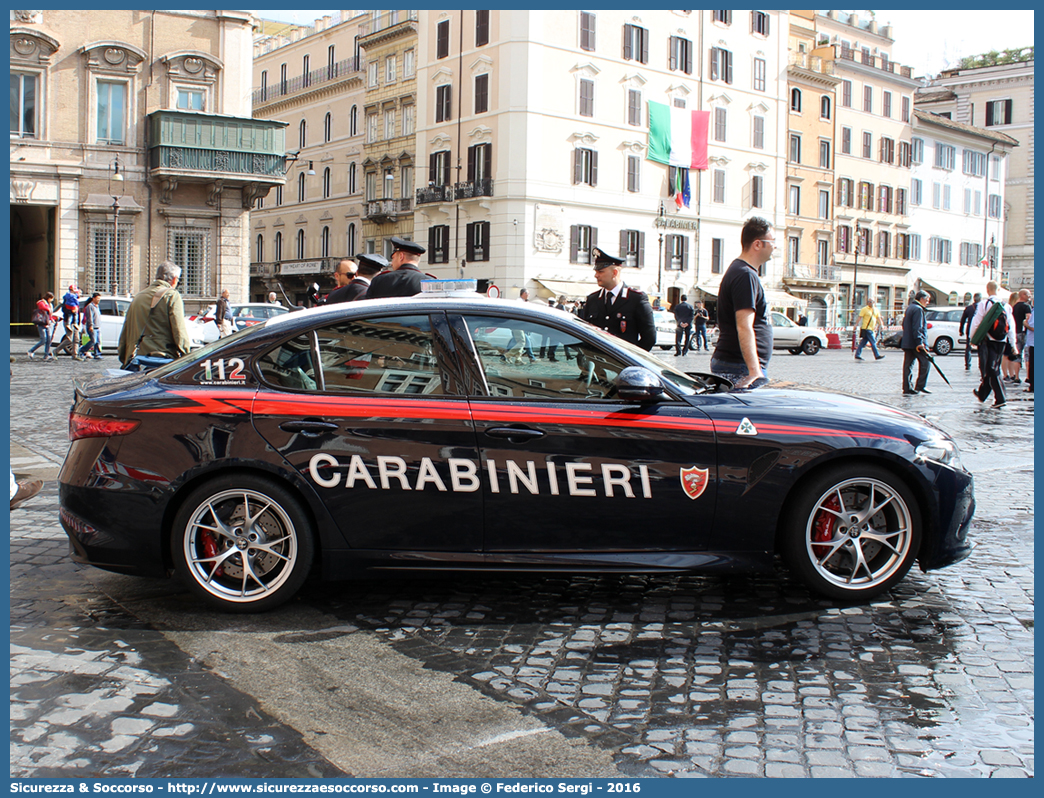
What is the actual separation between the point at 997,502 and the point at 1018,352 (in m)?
14.2

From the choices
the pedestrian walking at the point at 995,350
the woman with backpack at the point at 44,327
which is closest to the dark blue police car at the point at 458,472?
the pedestrian walking at the point at 995,350

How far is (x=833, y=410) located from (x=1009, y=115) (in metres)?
81.9

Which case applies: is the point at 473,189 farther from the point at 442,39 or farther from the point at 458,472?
the point at 458,472

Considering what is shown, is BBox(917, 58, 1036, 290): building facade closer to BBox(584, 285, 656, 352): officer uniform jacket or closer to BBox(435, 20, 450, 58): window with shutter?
BBox(435, 20, 450, 58): window with shutter

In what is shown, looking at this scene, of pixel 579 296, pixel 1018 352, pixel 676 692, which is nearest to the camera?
pixel 676 692

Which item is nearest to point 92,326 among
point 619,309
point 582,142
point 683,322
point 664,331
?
point 683,322

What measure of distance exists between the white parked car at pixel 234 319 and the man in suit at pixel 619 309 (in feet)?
53.9

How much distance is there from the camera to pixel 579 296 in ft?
154

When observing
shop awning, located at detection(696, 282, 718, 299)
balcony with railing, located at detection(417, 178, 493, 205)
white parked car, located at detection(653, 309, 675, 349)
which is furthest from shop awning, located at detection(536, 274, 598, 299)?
white parked car, located at detection(653, 309, 675, 349)

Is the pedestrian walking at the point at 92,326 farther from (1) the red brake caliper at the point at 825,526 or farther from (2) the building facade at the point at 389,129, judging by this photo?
(2) the building facade at the point at 389,129

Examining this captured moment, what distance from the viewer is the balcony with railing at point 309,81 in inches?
2360

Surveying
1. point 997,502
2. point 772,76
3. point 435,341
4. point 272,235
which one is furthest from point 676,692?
point 272,235

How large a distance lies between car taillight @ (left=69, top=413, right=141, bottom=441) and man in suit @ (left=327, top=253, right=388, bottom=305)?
3.94m

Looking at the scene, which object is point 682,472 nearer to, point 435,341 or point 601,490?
point 601,490
